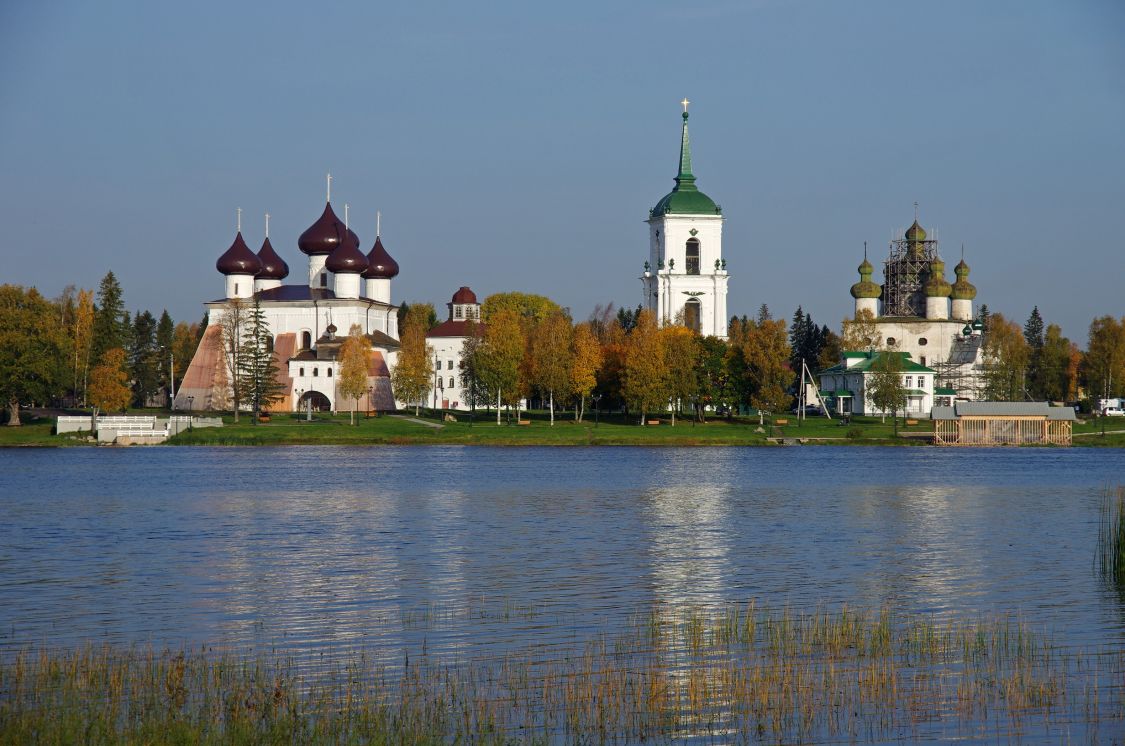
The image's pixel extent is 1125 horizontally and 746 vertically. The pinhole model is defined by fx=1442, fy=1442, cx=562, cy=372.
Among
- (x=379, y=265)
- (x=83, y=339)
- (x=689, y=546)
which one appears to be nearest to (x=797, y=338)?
(x=379, y=265)

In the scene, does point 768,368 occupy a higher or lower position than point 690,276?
lower

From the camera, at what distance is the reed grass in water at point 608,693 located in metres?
14.1

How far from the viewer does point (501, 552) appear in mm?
29953

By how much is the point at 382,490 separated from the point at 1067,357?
9030 centimetres

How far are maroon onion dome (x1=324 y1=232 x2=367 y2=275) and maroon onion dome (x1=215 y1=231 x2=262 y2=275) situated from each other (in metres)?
6.09

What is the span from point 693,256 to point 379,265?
26.3m

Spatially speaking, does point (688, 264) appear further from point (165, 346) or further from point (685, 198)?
point (165, 346)

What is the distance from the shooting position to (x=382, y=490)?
48406 mm

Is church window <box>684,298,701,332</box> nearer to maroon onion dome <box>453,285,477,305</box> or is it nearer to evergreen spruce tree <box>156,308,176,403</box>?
maroon onion dome <box>453,285,477,305</box>

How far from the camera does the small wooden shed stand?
289 ft

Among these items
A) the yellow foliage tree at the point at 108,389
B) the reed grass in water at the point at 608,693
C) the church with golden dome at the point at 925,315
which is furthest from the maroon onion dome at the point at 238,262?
the reed grass in water at the point at 608,693

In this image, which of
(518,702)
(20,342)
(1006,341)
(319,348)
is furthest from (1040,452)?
(518,702)

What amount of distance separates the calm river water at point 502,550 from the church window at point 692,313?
59.0m

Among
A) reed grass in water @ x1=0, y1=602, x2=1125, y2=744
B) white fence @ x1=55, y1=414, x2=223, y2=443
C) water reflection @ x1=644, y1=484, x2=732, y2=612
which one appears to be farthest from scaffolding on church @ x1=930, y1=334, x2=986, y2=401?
reed grass in water @ x1=0, y1=602, x2=1125, y2=744
